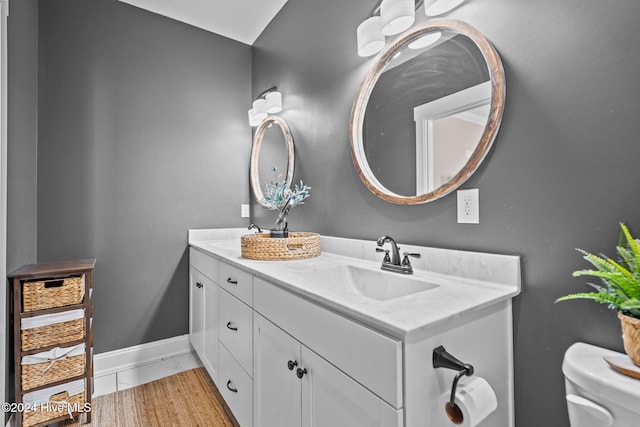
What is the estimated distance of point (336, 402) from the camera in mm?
809

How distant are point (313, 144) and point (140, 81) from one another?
144 cm

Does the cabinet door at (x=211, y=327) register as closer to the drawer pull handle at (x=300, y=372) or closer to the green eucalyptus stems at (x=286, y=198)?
the green eucalyptus stems at (x=286, y=198)

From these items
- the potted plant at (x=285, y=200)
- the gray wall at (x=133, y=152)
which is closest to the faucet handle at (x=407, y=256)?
the potted plant at (x=285, y=200)

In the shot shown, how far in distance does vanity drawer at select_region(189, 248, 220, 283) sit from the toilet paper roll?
1364 millimetres

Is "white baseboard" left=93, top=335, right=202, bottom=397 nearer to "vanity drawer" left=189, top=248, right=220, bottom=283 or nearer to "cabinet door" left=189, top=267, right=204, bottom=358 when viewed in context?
"cabinet door" left=189, top=267, right=204, bottom=358

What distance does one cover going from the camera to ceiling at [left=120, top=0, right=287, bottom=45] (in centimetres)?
221

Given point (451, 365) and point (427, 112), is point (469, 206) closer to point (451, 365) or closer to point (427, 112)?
point (427, 112)

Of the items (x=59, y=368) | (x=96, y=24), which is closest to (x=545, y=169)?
(x=59, y=368)

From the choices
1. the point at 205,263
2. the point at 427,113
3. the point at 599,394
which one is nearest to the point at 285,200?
the point at 205,263

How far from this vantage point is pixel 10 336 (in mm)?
1494

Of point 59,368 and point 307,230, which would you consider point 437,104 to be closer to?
point 307,230

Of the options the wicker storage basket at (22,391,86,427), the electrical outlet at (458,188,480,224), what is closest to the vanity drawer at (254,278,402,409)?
the electrical outlet at (458,188,480,224)

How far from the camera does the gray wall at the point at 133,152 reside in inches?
77.8

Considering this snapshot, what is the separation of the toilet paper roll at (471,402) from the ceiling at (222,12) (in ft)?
8.35
